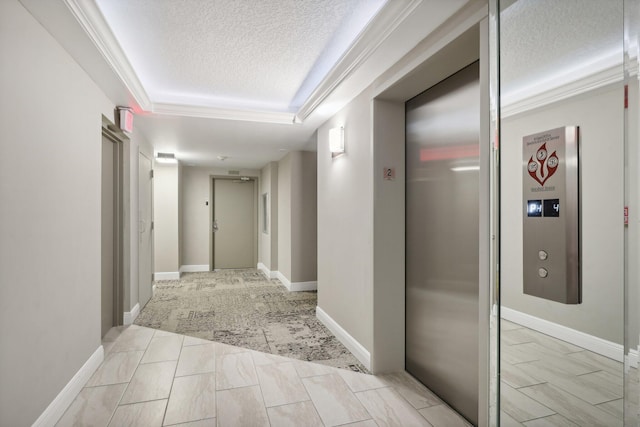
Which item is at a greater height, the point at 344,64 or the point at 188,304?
the point at 344,64

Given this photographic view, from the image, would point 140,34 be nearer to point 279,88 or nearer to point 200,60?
point 200,60

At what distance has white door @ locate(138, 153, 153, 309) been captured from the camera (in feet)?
14.5

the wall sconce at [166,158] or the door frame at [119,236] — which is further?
the wall sconce at [166,158]

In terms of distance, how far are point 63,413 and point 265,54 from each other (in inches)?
108

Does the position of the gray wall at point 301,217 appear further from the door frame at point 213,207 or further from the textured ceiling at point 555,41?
the textured ceiling at point 555,41

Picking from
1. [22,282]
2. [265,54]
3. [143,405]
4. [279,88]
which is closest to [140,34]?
[265,54]

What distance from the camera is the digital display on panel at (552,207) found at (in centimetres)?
67

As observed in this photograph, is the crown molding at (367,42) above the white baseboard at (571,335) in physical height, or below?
above

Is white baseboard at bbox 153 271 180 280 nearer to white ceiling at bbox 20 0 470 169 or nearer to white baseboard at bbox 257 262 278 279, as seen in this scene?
white baseboard at bbox 257 262 278 279

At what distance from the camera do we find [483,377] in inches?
64.1

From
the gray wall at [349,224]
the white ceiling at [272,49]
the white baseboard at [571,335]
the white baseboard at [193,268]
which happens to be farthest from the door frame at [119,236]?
the white baseboard at [571,335]

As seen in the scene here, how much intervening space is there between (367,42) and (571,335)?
201 centimetres

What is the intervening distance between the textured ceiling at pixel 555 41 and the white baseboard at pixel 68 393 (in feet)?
8.48

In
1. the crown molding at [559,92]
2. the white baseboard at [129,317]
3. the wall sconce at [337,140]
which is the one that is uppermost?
the wall sconce at [337,140]
